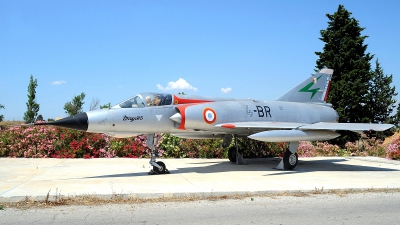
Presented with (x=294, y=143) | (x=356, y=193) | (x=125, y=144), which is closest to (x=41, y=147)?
(x=125, y=144)

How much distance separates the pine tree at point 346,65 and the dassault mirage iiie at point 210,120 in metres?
13.0

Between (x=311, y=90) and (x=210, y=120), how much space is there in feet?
20.0

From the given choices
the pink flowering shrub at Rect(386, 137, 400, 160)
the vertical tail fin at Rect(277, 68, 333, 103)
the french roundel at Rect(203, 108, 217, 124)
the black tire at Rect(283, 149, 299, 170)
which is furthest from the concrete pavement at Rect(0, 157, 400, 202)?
the pink flowering shrub at Rect(386, 137, 400, 160)

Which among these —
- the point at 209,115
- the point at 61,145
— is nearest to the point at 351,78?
the point at 209,115

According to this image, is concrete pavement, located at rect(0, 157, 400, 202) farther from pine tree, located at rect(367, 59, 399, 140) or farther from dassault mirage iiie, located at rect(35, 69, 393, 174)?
pine tree, located at rect(367, 59, 399, 140)

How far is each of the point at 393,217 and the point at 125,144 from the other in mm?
12159

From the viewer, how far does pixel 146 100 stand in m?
10.4

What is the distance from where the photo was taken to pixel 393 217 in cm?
557

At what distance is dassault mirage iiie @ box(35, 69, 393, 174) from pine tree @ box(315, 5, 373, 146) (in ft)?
42.5

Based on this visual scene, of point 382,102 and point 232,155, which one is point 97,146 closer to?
point 232,155

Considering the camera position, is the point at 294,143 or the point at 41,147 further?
the point at 41,147

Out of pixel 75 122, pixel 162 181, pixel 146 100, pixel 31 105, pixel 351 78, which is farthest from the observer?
pixel 31 105

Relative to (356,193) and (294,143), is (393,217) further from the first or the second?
(294,143)

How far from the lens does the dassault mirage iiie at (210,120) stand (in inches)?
387
